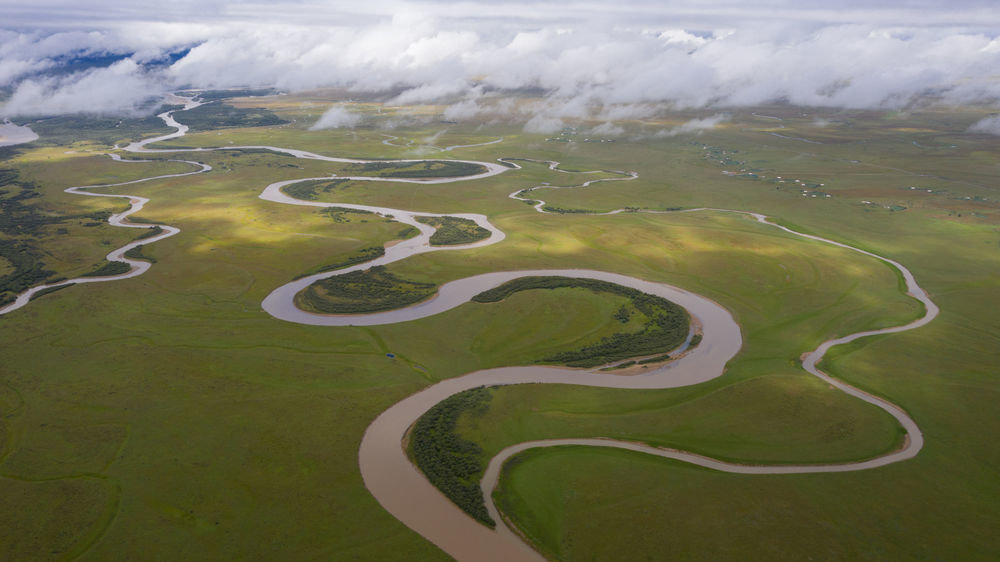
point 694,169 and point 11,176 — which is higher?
point 694,169

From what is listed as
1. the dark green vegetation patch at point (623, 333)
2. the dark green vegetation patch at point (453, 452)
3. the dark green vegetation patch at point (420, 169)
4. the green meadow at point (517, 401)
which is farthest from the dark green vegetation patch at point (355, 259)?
the dark green vegetation patch at point (420, 169)

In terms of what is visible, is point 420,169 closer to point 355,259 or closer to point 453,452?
point 355,259

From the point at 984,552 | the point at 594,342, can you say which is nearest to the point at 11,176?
the point at 594,342

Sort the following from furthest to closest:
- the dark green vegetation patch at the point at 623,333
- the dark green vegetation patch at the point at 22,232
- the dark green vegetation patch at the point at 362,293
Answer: the dark green vegetation patch at the point at 22,232 < the dark green vegetation patch at the point at 362,293 < the dark green vegetation patch at the point at 623,333

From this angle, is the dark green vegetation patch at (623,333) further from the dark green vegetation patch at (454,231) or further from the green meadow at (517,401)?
the dark green vegetation patch at (454,231)

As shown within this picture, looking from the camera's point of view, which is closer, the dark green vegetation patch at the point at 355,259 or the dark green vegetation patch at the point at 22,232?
the dark green vegetation patch at the point at 22,232

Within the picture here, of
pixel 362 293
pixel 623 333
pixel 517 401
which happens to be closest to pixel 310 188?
pixel 362 293

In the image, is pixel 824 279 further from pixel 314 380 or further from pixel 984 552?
pixel 314 380

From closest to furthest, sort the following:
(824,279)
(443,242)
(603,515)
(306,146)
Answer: (603,515) < (824,279) < (443,242) < (306,146)
